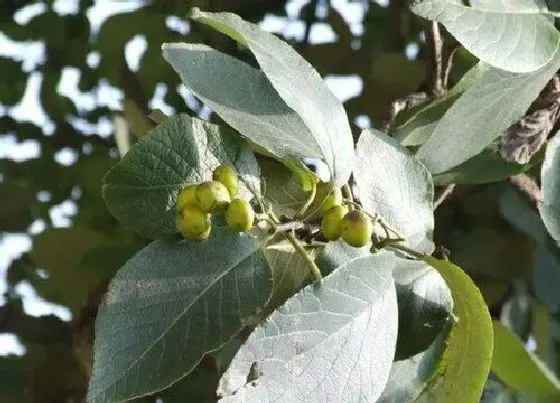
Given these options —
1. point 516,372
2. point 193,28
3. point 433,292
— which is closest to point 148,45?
point 193,28

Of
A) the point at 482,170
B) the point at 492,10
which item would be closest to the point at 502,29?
the point at 492,10

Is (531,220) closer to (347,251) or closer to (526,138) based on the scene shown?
(526,138)

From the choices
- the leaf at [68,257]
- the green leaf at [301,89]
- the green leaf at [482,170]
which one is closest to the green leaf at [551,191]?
the green leaf at [482,170]

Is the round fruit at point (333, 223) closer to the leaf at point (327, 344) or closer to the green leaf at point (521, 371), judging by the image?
the leaf at point (327, 344)

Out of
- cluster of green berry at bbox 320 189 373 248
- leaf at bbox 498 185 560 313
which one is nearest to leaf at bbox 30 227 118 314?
leaf at bbox 498 185 560 313

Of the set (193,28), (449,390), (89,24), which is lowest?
(89,24)

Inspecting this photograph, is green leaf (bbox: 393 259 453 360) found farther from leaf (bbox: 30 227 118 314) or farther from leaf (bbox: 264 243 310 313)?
leaf (bbox: 30 227 118 314)
